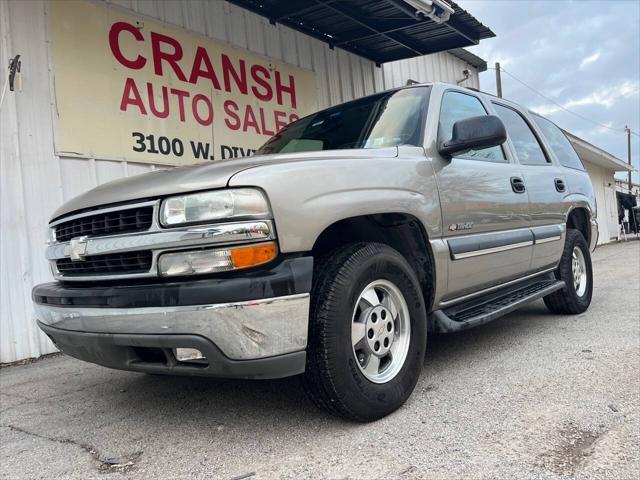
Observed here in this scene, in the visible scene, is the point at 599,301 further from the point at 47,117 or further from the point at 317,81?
the point at 47,117

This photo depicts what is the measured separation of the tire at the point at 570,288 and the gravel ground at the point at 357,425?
0.96 m

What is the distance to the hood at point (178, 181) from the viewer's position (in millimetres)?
2232

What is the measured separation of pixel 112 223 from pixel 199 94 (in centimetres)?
424

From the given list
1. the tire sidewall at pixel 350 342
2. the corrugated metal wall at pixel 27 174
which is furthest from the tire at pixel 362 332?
the corrugated metal wall at pixel 27 174

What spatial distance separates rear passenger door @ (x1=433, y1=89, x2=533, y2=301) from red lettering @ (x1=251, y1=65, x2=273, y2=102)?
379cm

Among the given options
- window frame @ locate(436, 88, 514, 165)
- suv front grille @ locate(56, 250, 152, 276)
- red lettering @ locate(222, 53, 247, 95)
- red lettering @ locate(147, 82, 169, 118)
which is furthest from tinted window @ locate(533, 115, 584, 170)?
suv front grille @ locate(56, 250, 152, 276)

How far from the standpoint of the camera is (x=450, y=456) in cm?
214

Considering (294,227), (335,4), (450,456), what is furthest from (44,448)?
(335,4)

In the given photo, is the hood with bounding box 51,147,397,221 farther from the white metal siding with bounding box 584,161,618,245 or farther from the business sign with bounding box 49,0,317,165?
the white metal siding with bounding box 584,161,618,245

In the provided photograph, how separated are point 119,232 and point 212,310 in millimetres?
681

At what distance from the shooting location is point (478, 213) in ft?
11.2

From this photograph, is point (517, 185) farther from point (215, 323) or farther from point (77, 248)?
point (77, 248)

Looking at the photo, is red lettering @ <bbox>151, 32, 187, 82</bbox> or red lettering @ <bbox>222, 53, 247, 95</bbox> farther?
red lettering @ <bbox>222, 53, 247, 95</bbox>

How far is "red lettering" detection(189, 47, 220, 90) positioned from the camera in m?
6.26
